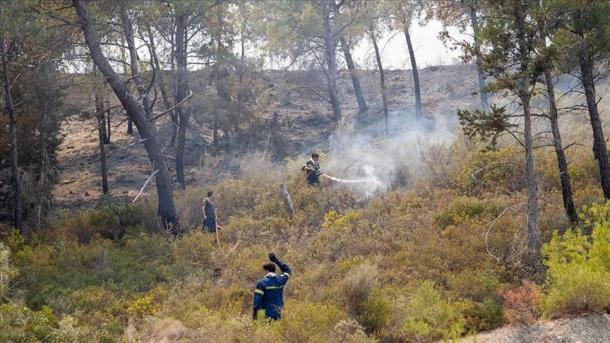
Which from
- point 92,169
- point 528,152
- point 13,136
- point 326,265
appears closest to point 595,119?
point 528,152

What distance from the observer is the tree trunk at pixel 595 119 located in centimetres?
1155

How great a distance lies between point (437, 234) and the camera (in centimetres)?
1162

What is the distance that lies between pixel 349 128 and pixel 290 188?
35.7 ft

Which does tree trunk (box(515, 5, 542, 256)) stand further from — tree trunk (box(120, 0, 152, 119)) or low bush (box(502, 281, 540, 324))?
tree trunk (box(120, 0, 152, 119))

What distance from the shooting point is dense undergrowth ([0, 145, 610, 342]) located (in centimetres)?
778

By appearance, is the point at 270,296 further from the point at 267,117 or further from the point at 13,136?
the point at 267,117

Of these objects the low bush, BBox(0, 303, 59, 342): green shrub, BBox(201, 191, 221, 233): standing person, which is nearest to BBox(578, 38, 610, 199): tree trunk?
the low bush

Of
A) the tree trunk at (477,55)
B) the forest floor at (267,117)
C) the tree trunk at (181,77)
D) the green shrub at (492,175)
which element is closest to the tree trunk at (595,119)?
the tree trunk at (477,55)

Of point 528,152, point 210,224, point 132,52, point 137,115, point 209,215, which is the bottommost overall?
point 210,224

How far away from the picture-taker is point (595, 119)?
11.7 meters

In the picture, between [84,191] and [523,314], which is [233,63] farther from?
[523,314]

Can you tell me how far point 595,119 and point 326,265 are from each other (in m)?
6.31

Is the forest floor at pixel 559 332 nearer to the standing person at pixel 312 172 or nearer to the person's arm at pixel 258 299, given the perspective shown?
the person's arm at pixel 258 299

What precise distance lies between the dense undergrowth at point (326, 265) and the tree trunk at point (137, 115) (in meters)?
0.51
